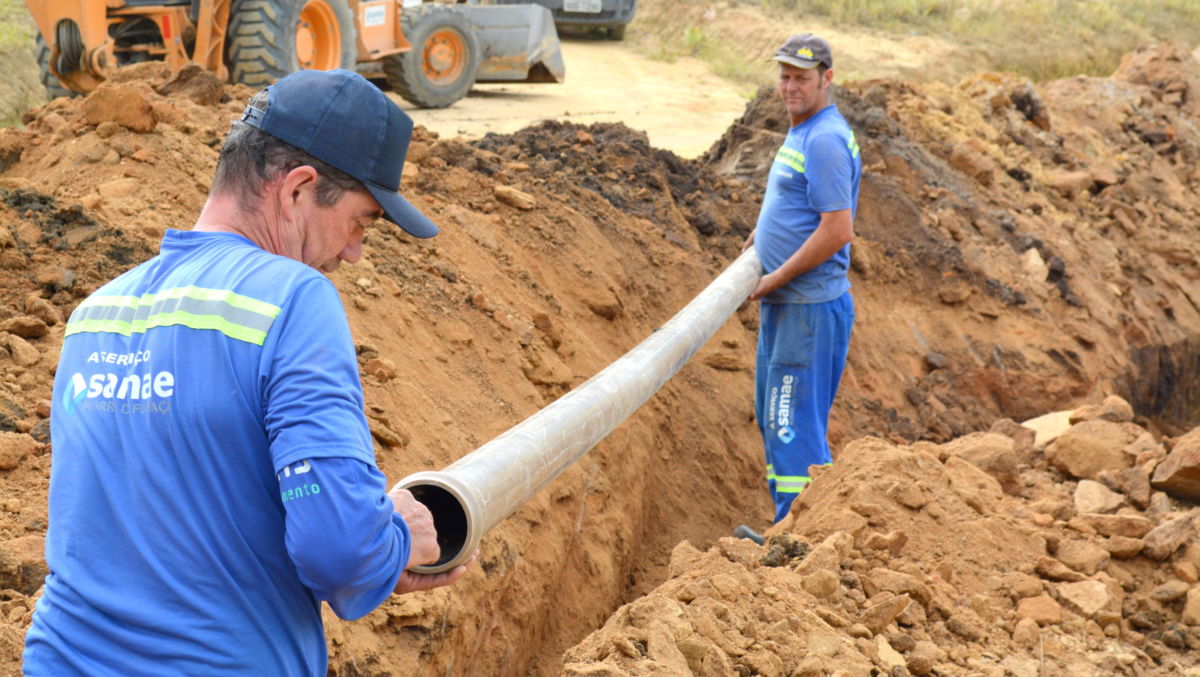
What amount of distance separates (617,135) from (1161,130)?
9005 millimetres

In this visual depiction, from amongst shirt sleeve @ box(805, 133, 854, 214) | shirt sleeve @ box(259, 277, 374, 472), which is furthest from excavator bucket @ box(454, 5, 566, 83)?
shirt sleeve @ box(259, 277, 374, 472)

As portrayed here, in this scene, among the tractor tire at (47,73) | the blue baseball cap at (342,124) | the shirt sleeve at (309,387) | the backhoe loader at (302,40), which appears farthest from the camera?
the tractor tire at (47,73)

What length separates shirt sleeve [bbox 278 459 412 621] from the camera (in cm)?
189

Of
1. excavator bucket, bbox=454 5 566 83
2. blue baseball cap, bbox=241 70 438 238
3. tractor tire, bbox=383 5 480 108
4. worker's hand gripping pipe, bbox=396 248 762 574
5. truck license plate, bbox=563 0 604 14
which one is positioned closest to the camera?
blue baseball cap, bbox=241 70 438 238

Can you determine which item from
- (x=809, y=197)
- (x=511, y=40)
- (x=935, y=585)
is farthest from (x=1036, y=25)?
(x=935, y=585)

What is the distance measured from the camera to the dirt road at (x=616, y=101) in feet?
52.3

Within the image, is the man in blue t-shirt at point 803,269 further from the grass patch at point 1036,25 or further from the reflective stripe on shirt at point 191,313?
the grass patch at point 1036,25

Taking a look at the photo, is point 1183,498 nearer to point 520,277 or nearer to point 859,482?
point 859,482

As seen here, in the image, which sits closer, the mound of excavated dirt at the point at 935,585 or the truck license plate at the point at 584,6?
the mound of excavated dirt at the point at 935,585

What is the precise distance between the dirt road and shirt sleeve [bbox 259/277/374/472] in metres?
12.0

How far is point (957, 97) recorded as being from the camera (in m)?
13.2

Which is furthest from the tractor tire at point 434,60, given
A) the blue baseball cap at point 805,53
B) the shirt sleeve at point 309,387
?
the shirt sleeve at point 309,387

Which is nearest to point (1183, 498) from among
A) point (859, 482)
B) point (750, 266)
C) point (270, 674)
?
point (859, 482)

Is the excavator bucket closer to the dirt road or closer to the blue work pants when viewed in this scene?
the dirt road
